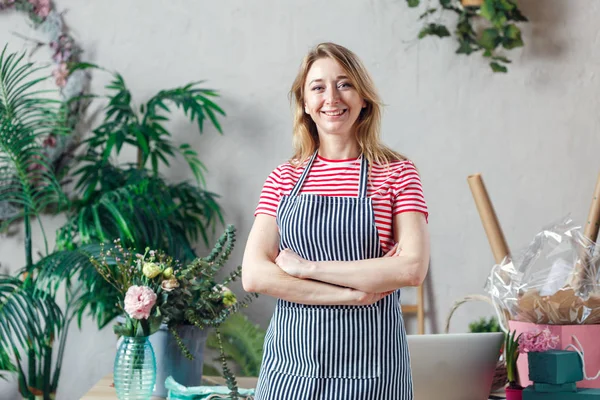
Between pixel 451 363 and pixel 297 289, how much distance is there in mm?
468

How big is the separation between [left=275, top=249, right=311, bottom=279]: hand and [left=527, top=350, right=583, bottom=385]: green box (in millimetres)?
517

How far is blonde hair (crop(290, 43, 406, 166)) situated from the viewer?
1.50m

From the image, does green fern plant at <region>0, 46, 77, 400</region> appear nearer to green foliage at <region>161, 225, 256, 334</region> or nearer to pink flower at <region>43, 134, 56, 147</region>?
pink flower at <region>43, 134, 56, 147</region>

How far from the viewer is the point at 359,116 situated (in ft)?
5.12

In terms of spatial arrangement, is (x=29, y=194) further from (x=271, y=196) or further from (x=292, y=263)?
(x=292, y=263)

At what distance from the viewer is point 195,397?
183 centimetres

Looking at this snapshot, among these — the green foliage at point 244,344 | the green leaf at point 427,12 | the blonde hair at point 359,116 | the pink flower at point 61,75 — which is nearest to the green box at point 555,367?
the blonde hair at point 359,116

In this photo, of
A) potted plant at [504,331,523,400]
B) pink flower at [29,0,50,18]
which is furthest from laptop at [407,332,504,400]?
pink flower at [29,0,50,18]

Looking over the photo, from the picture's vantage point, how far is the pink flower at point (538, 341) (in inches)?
62.0

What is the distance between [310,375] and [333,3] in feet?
8.48

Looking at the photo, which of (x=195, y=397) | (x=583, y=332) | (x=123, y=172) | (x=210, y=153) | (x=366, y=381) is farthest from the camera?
(x=210, y=153)

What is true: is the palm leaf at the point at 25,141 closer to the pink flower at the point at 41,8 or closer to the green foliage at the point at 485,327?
the pink flower at the point at 41,8

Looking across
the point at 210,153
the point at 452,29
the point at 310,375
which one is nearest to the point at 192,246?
the point at 210,153

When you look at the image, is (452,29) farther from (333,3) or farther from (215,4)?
(215,4)
